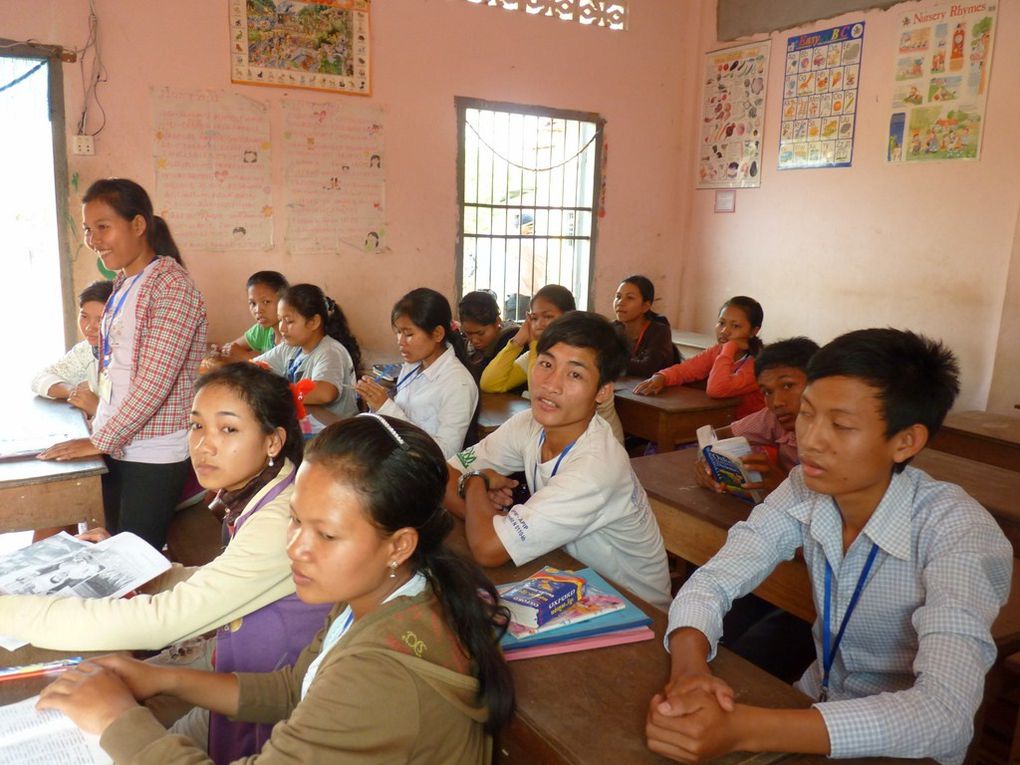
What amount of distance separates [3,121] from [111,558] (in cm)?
340

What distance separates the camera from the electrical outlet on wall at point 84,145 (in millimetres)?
3955

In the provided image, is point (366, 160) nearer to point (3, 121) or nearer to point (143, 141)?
point (143, 141)

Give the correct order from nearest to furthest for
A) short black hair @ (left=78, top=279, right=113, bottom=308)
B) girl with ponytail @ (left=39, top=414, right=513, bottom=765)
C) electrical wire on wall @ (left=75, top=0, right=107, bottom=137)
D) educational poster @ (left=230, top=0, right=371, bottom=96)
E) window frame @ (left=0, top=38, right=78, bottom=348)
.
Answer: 1. girl with ponytail @ (left=39, top=414, right=513, bottom=765)
2. short black hair @ (left=78, top=279, right=113, bottom=308)
3. window frame @ (left=0, top=38, right=78, bottom=348)
4. electrical wire on wall @ (left=75, top=0, right=107, bottom=137)
5. educational poster @ (left=230, top=0, right=371, bottom=96)

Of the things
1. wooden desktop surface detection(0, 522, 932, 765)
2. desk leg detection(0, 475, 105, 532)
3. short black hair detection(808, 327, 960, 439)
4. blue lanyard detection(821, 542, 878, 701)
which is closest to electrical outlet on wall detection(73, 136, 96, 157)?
desk leg detection(0, 475, 105, 532)

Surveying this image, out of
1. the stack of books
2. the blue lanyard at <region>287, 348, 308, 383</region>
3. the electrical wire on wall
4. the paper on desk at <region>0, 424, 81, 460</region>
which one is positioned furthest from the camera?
the electrical wire on wall

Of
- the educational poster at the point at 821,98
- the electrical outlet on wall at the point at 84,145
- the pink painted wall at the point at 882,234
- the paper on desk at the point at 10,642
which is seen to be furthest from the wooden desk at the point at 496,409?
the educational poster at the point at 821,98

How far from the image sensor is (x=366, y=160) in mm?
4750

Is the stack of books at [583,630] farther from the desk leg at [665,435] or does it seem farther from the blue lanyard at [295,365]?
the blue lanyard at [295,365]

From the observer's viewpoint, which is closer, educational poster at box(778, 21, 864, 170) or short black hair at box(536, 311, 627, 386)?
short black hair at box(536, 311, 627, 386)

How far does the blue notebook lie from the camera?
119cm

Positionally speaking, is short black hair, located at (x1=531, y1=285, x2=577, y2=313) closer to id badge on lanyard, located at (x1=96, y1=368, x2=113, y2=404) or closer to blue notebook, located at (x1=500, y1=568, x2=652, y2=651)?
id badge on lanyard, located at (x1=96, y1=368, x2=113, y2=404)

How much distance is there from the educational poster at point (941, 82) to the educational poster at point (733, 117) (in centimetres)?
101

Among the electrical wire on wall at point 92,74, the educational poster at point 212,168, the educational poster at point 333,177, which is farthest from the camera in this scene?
the educational poster at point 333,177

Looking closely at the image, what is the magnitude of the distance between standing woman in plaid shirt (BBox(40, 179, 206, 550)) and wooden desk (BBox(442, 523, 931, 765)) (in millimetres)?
1496
